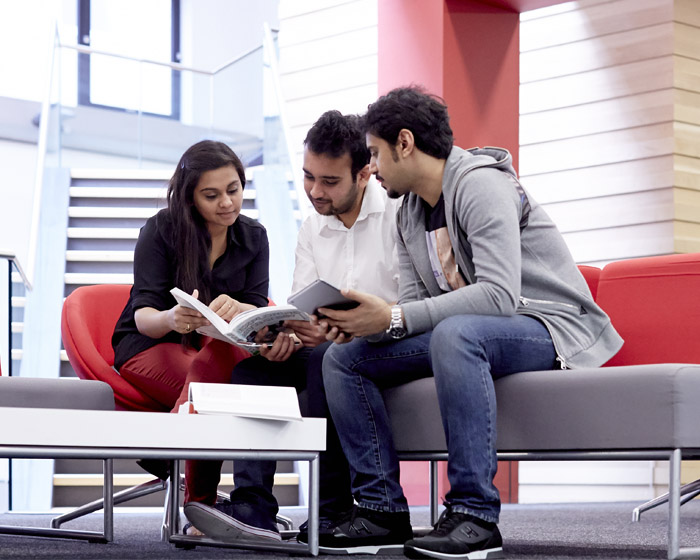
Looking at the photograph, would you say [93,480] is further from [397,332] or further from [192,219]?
[397,332]

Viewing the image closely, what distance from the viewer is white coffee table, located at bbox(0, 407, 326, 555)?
1.88 meters

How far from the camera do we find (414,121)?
95.0 inches

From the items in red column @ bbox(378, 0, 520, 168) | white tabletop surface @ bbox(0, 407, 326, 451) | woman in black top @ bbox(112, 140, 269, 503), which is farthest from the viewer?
red column @ bbox(378, 0, 520, 168)

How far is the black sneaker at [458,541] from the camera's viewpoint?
2.06 m

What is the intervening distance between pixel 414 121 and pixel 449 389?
0.64 m

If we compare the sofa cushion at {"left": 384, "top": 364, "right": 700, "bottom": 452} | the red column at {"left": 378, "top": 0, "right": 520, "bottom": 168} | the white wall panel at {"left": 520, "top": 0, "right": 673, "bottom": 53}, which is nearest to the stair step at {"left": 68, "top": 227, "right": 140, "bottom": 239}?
the red column at {"left": 378, "top": 0, "right": 520, "bottom": 168}

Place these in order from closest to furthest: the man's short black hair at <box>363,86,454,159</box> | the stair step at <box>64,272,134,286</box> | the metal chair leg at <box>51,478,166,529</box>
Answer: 1. the man's short black hair at <box>363,86,454,159</box>
2. the metal chair leg at <box>51,478,166,529</box>
3. the stair step at <box>64,272,134,286</box>

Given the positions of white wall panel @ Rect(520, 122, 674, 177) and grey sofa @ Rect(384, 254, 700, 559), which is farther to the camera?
white wall panel @ Rect(520, 122, 674, 177)

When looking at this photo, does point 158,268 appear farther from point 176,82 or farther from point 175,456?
point 176,82

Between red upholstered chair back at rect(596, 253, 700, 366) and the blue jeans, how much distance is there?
1.83 feet

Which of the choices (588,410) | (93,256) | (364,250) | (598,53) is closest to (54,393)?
(364,250)

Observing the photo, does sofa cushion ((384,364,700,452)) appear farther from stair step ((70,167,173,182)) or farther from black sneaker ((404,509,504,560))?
stair step ((70,167,173,182))

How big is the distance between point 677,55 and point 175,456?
15.1 feet

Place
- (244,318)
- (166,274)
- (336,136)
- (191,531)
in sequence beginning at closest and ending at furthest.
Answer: (244,318) → (191,531) → (336,136) → (166,274)
